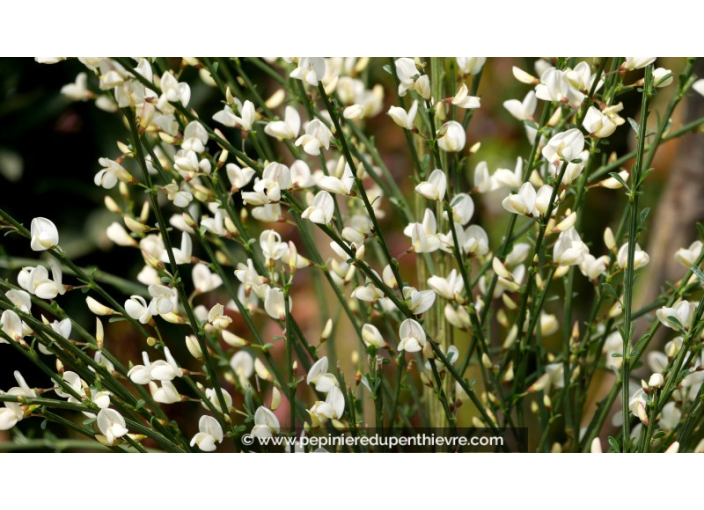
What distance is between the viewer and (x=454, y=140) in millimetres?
367

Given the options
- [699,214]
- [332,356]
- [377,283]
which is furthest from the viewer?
[699,214]

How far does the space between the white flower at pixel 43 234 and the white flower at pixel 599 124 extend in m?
0.25

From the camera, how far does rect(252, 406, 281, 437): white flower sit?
370mm

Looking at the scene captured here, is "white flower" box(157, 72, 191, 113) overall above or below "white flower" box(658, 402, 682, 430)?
above

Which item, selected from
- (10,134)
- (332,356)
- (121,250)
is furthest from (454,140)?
(121,250)

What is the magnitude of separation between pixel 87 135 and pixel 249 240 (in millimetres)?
563

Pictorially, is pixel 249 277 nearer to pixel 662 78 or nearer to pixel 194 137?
pixel 194 137

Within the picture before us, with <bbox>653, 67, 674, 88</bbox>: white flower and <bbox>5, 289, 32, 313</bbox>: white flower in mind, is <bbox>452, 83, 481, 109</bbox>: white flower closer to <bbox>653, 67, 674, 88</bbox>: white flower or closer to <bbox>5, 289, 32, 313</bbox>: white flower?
<bbox>653, 67, 674, 88</bbox>: white flower

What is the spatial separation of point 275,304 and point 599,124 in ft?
0.59

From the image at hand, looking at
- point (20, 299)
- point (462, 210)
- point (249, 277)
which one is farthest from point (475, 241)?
point (20, 299)

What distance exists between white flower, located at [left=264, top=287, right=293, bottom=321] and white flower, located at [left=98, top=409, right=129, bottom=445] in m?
0.09

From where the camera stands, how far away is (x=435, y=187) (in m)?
0.35

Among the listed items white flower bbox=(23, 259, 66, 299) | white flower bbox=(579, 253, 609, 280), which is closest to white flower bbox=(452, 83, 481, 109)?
white flower bbox=(579, 253, 609, 280)
